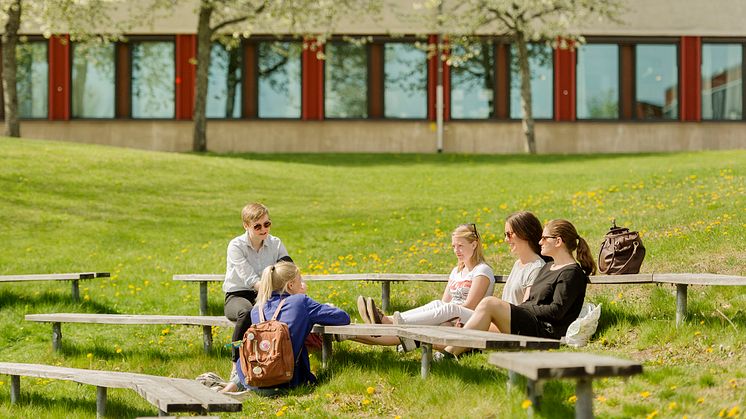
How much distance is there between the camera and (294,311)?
827 centimetres

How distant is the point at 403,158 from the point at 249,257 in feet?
64.5

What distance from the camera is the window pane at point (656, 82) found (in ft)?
114

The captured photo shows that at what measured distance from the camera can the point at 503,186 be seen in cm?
2148

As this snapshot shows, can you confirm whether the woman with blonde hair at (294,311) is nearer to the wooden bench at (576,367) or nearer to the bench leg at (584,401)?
the wooden bench at (576,367)

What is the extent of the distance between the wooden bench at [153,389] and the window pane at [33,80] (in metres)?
27.1

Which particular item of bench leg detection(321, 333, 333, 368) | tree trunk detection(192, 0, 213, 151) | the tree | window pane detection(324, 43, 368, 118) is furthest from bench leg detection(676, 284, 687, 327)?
window pane detection(324, 43, 368, 118)

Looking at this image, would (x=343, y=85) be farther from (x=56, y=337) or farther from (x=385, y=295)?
(x=56, y=337)

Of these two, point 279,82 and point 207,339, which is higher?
point 279,82

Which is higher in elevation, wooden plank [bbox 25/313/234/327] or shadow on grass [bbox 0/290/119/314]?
wooden plank [bbox 25/313/234/327]

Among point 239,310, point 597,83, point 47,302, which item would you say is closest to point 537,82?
point 597,83

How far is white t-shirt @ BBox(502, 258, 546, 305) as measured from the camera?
29.3 ft

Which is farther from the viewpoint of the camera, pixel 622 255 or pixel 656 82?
pixel 656 82

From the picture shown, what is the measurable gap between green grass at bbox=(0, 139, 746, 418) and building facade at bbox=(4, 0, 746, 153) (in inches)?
198

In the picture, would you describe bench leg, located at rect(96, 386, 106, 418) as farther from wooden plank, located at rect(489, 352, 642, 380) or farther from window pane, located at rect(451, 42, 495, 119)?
window pane, located at rect(451, 42, 495, 119)
